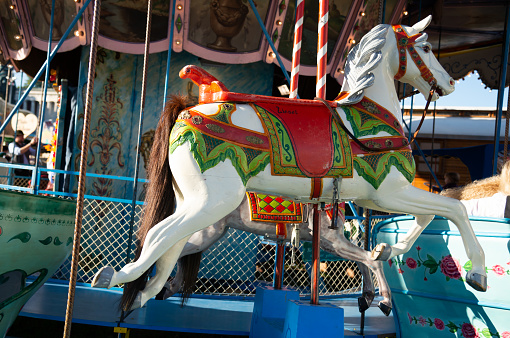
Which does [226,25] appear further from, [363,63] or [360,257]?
[360,257]

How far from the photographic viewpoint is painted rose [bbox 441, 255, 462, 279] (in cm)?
338

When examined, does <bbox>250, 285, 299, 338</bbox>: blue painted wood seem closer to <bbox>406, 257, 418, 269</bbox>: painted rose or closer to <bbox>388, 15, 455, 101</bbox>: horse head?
<bbox>406, 257, 418, 269</bbox>: painted rose

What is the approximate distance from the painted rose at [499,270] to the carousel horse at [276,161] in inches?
6.4

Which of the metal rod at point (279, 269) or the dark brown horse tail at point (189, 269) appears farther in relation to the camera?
the metal rod at point (279, 269)

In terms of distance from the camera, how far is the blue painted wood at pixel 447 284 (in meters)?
3.22

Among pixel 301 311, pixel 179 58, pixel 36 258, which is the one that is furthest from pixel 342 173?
pixel 179 58

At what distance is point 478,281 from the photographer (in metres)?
3.08

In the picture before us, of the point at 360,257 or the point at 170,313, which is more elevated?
the point at 360,257

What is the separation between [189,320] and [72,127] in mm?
4012

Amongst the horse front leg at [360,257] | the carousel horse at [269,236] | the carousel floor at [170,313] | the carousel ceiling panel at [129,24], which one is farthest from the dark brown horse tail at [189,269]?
the carousel ceiling panel at [129,24]

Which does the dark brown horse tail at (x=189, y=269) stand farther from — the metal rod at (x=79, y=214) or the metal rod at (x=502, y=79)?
the metal rod at (x=502, y=79)

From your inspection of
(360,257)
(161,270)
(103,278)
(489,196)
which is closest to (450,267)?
(489,196)

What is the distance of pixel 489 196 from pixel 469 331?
1.04 metres

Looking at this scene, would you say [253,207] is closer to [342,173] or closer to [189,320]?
[189,320]
